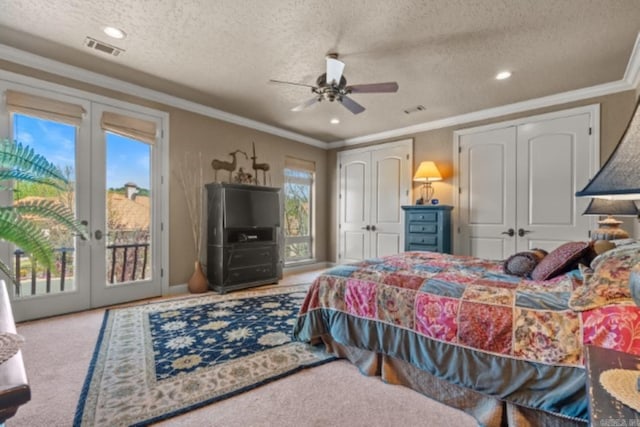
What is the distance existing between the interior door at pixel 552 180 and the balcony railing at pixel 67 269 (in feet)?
→ 16.2

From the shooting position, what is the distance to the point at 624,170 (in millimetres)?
724

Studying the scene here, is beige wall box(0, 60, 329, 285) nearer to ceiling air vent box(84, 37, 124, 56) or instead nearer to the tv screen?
the tv screen

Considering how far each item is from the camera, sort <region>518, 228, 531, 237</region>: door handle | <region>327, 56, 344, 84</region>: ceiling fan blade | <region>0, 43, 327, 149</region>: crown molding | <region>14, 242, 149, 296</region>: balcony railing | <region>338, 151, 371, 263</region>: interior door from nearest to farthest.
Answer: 1. <region>327, 56, 344, 84</region>: ceiling fan blade
2. <region>0, 43, 327, 149</region>: crown molding
3. <region>14, 242, 149, 296</region>: balcony railing
4. <region>518, 228, 531, 237</region>: door handle
5. <region>338, 151, 371, 263</region>: interior door

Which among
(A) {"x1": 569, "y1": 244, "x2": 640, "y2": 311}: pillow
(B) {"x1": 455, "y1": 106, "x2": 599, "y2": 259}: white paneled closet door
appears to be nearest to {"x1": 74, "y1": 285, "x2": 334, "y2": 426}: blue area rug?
(A) {"x1": 569, "y1": 244, "x2": 640, "y2": 311}: pillow

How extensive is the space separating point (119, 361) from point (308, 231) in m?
4.17

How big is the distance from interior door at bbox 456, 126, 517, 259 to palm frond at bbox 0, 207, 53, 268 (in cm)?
464

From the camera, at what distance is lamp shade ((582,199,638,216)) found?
2703 mm

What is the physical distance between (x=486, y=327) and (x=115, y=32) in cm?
342

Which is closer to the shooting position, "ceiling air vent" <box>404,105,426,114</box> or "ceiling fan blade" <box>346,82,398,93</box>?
"ceiling fan blade" <box>346,82,398,93</box>

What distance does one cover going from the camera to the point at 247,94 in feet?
12.6

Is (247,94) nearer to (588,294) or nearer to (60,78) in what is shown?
(60,78)

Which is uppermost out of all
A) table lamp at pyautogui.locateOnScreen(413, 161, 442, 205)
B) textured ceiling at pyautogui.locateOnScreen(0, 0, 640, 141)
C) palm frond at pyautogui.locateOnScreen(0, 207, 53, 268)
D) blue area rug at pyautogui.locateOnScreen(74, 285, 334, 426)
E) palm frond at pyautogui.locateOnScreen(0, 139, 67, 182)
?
textured ceiling at pyautogui.locateOnScreen(0, 0, 640, 141)

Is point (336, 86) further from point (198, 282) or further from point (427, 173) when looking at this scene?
point (198, 282)

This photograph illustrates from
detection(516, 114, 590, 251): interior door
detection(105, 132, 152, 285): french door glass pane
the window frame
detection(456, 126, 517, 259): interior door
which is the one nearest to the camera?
detection(105, 132, 152, 285): french door glass pane
